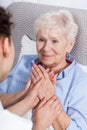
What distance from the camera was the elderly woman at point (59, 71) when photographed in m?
1.52

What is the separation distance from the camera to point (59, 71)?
1703 millimetres

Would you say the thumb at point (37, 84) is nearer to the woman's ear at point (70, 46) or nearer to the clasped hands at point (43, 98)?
the clasped hands at point (43, 98)

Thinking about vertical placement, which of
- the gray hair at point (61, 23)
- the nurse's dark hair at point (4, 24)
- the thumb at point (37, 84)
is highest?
the nurse's dark hair at point (4, 24)

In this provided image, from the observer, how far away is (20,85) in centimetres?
176

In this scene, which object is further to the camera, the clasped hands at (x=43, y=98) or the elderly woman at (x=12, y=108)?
the clasped hands at (x=43, y=98)

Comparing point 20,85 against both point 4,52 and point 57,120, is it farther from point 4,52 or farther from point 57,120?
point 4,52

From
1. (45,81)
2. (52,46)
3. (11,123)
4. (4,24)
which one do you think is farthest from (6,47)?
(52,46)

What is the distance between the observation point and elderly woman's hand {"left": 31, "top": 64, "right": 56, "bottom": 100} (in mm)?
Answer: 1514

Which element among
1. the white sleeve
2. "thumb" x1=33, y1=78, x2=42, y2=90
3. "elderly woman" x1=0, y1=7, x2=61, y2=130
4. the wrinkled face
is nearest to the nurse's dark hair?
"elderly woman" x1=0, y1=7, x2=61, y2=130

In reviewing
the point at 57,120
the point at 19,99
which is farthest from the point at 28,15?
the point at 57,120

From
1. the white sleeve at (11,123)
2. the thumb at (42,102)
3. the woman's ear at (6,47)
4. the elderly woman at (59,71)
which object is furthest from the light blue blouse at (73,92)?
the woman's ear at (6,47)

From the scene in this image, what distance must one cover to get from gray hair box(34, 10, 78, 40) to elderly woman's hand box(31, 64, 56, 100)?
0.23 meters

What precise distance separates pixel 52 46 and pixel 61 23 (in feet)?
0.44

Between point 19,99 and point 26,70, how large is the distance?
28cm
